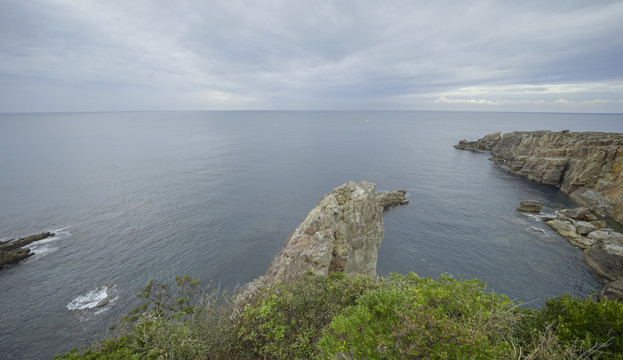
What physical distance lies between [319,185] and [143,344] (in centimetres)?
6925

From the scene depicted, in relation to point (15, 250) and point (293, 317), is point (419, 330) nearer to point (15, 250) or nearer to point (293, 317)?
point (293, 317)

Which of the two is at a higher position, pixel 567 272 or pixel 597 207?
pixel 597 207

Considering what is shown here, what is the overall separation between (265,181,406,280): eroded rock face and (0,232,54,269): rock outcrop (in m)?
48.0

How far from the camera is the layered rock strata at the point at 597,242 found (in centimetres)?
3666

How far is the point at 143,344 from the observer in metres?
13.5

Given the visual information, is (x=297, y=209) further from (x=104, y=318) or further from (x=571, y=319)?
(x=571, y=319)

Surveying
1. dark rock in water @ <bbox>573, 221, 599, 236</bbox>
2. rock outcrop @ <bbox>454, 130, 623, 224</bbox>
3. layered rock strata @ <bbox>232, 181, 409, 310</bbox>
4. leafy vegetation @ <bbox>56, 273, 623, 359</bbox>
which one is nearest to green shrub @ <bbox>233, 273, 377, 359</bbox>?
leafy vegetation @ <bbox>56, 273, 623, 359</bbox>

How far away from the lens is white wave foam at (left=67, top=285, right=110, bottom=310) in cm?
3541

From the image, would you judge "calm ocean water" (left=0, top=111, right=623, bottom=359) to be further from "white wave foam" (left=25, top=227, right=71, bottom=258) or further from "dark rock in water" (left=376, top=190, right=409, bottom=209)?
"dark rock in water" (left=376, top=190, right=409, bottom=209)

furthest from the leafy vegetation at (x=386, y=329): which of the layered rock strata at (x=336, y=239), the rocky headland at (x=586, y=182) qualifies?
the rocky headland at (x=586, y=182)

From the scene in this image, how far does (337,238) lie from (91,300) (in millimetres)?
36777

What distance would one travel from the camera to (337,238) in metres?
33.8

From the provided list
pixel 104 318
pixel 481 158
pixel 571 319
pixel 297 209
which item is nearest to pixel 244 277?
pixel 104 318

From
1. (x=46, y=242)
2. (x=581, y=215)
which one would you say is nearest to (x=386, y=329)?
(x=46, y=242)
